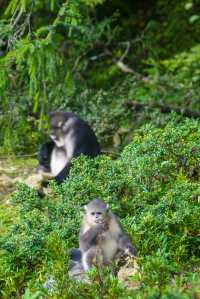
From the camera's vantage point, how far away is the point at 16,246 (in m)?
6.15

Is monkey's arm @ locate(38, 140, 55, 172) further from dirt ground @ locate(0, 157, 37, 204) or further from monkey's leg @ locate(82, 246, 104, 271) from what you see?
monkey's leg @ locate(82, 246, 104, 271)

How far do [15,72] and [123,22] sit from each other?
4.72 m

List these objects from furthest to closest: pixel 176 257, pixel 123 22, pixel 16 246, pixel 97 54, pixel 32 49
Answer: pixel 123 22 → pixel 97 54 → pixel 32 49 → pixel 16 246 → pixel 176 257

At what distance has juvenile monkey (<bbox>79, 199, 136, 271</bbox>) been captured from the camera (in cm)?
543

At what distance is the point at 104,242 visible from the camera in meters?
5.48

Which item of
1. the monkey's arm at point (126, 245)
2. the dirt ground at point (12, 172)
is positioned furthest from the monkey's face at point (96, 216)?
the dirt ground at point (12, 172)

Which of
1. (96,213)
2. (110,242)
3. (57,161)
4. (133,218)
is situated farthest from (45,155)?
(110,242)

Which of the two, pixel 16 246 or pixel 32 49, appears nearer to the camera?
pixel 16 246

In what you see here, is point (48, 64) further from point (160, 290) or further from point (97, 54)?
point (97, 54)

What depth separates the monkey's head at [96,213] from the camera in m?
5.62

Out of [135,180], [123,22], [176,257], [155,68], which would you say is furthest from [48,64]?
[123,22]

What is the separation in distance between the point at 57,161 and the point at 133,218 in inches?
150

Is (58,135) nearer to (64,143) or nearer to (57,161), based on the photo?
(64,143)

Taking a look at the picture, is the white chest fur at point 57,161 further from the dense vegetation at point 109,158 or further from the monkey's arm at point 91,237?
the monkey's arm at point 91,237
